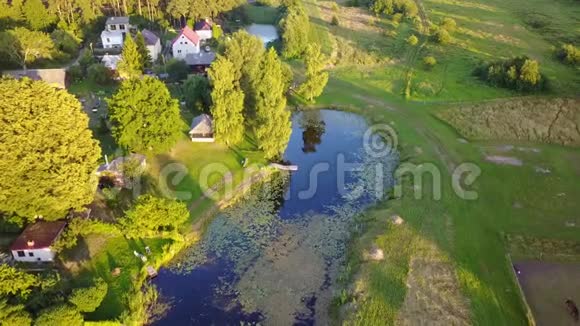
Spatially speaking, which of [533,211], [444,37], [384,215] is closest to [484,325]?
[384,215]

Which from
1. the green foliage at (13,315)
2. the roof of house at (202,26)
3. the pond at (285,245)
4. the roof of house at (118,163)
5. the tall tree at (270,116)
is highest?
the roof of house at (202,26)

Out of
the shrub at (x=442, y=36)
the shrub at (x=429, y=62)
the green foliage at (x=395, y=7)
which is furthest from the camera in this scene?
the green foliage at (x=395, y=7)

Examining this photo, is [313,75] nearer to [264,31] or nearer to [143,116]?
[143,116]

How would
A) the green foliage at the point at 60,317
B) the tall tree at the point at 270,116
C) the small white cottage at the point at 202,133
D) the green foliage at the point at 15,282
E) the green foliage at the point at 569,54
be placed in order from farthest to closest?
the green foliage at the point at 569,54 < the small white cottage at the point at 202,133 < the tall tree at the point at 270,116 < the green foliage at the point at 15,282 < the green foliage at the point at 60,317

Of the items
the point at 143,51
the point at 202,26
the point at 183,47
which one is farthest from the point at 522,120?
the point at 202,26

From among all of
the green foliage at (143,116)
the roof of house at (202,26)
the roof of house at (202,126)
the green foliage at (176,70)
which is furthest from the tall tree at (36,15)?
the roof of house at (202,126)

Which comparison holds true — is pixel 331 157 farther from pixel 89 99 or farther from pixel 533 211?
pixel 89 99

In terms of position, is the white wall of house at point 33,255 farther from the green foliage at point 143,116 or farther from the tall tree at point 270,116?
the tall tree at point 270,116
